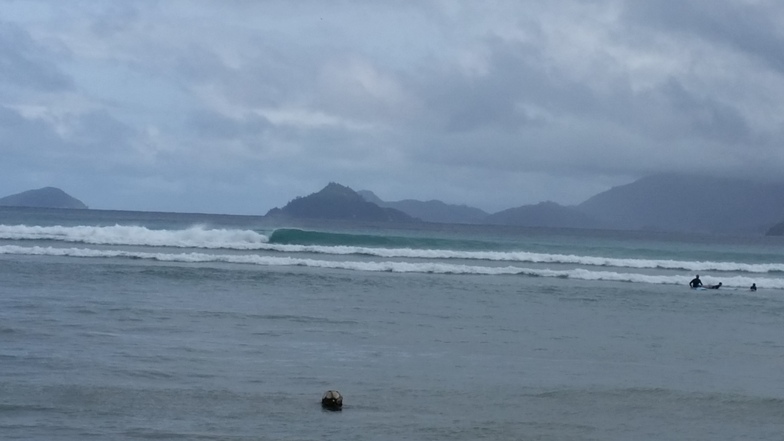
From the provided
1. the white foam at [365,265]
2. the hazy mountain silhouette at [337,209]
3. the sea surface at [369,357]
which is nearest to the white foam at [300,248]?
the white foam at [365,265]

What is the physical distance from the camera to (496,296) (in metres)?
24.4

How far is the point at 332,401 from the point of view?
34.7ft

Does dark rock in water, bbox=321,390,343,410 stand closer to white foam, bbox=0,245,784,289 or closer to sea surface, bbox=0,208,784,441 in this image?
sea surface, bbox=0,208,784,441

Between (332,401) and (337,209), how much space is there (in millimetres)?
136344

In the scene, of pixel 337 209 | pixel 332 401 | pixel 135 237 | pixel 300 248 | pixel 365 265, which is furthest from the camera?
pixel 337 209

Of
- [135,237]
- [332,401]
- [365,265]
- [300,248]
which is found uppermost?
[135,237]

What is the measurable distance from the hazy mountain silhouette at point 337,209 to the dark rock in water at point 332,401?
130 metres

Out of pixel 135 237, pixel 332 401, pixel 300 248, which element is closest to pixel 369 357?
pixel 332 401

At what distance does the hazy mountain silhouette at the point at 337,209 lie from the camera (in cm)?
14388

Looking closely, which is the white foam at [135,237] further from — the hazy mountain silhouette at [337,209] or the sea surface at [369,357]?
the hazy mountain silhouette at [337,209]

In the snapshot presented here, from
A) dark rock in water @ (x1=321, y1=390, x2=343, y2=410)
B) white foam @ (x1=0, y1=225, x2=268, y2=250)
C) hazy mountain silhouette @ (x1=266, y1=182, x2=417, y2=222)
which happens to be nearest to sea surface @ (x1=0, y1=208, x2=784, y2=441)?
dark rock in water @ (x1=321, y1=390, x2=343, y2=410)

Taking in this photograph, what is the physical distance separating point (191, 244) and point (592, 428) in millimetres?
33316

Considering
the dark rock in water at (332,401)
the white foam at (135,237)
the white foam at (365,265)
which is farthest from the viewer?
the white foam at (135,237)

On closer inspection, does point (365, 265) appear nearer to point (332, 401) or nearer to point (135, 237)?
point (135, 237)
